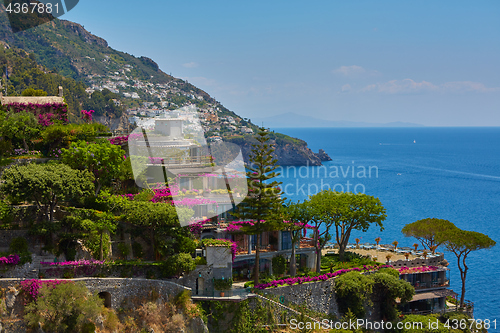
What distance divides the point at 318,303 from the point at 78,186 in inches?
661

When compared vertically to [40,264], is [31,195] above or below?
above

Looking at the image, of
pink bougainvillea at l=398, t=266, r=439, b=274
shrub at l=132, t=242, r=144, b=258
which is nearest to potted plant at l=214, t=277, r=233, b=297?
shrub at l=132, t=242, r=144, b=258

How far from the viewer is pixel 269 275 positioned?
30.6 meters

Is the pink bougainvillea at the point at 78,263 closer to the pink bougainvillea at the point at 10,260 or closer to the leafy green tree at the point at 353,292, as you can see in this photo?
the pink bougainvillea at the point at 10,260

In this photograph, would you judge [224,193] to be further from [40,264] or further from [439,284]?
[439,284]

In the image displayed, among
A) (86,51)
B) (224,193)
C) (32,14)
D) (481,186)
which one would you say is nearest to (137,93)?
(86,51)

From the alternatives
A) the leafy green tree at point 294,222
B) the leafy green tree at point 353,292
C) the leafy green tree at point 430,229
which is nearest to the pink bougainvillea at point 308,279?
the leafy green tree at point 353,292

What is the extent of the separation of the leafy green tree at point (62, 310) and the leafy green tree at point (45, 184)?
534cm

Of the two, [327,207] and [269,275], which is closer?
[269,275]

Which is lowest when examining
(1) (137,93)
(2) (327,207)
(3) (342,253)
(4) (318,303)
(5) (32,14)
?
(4) (318,303)

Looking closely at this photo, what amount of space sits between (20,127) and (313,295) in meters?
24.2

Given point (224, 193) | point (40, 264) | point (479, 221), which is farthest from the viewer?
point (479, 221)

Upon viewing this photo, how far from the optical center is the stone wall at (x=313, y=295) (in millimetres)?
28969

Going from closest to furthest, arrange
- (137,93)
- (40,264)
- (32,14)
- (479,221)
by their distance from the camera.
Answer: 1. (40,264)
2. (479,221)
3. (32,14)
4. (137,93)
